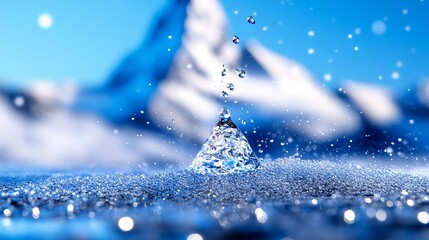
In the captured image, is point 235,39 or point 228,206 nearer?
point 228,206

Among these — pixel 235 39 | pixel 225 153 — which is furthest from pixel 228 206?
pixel 235 39

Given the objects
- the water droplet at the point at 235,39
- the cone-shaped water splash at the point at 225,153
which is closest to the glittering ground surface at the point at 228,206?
the cone-shaped water splash at the point at 225,153

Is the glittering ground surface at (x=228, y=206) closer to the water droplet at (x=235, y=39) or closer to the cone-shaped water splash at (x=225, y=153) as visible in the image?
the cone-shaped water splash at (x=225, y=153)

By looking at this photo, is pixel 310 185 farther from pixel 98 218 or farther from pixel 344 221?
pixel 98 218

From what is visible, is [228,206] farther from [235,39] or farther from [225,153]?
[235,39]

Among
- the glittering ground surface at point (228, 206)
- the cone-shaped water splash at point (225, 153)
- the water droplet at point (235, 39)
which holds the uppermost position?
the water droplet at point (235, 39)

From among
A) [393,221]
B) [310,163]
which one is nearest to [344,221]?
[393,221]
